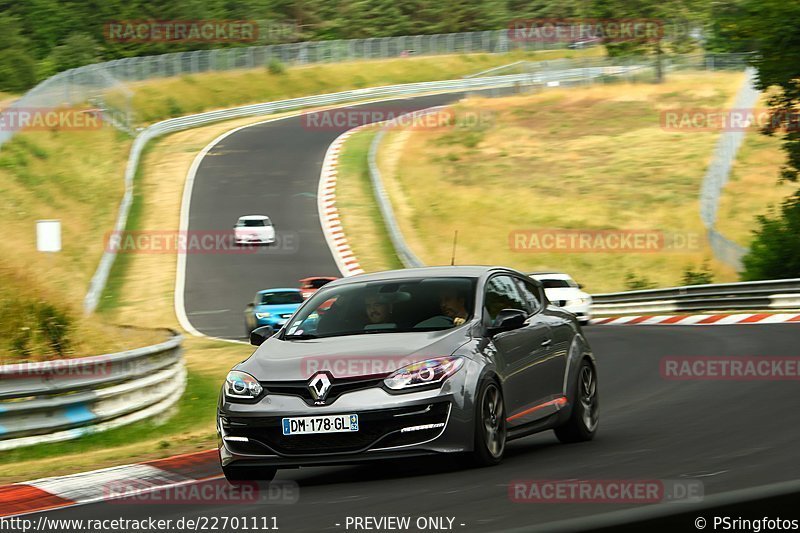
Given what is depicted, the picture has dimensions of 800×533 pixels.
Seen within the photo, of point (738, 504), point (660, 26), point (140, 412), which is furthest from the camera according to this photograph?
point (660, 26)

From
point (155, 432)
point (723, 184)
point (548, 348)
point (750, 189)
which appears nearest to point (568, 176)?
point (723, 184)

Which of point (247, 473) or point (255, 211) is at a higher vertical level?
point (247, 473)

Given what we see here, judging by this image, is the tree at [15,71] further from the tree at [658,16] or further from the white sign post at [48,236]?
the white sign post at [48,236]

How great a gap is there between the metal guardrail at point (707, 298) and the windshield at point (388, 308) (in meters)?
20.0

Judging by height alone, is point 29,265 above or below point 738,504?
below

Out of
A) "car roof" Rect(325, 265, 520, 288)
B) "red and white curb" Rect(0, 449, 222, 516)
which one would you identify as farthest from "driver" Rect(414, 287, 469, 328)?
"red and white curb" Rect(0, 449, 222, 516)

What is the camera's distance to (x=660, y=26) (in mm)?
85688

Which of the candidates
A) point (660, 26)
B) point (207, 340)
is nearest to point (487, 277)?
point (207, 340)

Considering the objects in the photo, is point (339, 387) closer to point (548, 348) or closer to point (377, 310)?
point (377, 310)

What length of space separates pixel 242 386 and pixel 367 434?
99 centimetres

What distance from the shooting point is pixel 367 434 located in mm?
8703

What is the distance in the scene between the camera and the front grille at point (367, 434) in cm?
869

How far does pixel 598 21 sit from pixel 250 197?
47.2m

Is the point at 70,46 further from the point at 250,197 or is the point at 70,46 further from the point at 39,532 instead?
the point at 39,532
